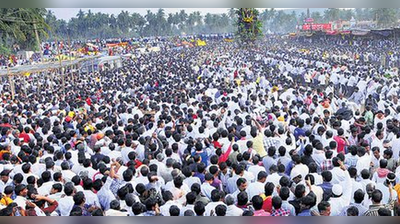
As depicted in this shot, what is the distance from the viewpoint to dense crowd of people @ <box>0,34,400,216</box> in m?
3.45

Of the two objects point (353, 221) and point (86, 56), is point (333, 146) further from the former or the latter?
point (86, 56)

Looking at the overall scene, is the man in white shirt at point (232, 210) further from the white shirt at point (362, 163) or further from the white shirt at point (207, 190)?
the white shirt at point (362, 163)

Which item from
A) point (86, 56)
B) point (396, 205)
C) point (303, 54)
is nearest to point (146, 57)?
point (86, 56)

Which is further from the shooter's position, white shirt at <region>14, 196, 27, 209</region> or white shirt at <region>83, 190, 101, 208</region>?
white shirt at <region>83, 190, 101, 208</region>

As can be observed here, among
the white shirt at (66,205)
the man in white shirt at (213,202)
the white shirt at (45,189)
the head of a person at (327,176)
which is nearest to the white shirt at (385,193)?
the head of a person at (327,176)

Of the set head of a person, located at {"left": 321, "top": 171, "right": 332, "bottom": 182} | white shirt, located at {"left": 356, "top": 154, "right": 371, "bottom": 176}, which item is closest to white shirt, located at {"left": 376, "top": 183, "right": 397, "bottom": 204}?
head of a person, located at {"left": 321, "top": 171, "right": 332, "bottom": 182}

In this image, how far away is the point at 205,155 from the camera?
4.85 m

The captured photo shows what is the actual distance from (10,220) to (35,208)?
4.32ft

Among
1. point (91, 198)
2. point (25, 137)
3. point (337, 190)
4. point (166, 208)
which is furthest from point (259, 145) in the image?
point (25, 137)

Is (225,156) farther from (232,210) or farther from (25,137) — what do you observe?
(25,137)

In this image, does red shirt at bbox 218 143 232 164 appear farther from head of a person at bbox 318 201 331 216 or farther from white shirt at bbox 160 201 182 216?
head of a person at bbox 318 201 331 216

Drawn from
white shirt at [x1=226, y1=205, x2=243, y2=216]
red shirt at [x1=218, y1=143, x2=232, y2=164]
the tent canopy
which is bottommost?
red shirt at [x1=218, y1=143, x2=232, y2=164]

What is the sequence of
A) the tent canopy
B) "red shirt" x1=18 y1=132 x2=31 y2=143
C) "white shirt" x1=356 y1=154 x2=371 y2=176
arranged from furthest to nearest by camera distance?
1. the tent canopy
2. "red shirt" x1=18 y1=132 x2=31 y2=143
3. "white shirt" x1=356 y1=154 x2=371 y2=176

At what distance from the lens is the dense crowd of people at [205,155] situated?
345 cm
